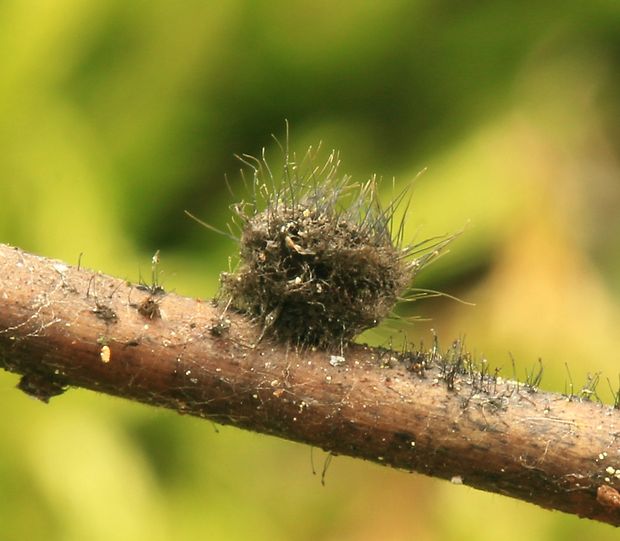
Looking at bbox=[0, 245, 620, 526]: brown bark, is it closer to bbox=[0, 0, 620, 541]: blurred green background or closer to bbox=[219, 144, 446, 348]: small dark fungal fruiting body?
bbox=[219, 144, 446, 348]: small dark fungal fruiting body

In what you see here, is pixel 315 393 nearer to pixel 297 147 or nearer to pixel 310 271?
pixel 310 271

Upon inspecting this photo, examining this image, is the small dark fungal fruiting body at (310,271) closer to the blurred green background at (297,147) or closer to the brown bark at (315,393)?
the brown bark at (315,393)

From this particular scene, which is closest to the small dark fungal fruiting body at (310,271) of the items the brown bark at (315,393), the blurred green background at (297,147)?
the brown bark at (315,393)

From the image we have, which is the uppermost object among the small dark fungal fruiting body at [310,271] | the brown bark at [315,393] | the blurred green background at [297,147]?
the blurred green background at [297,147]

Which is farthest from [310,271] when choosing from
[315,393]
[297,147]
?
[297,147]

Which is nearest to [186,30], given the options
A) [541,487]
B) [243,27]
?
[243,27]

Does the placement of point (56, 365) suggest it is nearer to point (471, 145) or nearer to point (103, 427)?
point (103, 427)

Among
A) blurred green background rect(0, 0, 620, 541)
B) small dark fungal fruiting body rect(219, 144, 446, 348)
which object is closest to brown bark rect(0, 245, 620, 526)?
small dark fungal fruiting body rect(219, 144, 446, 348)
